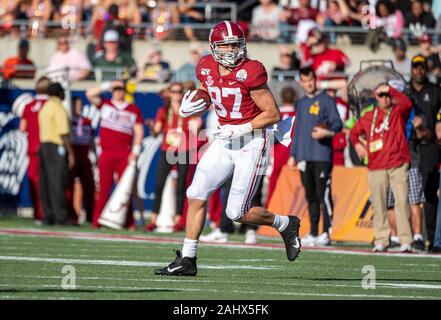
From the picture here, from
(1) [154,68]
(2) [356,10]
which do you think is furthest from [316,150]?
(2) [356,10]

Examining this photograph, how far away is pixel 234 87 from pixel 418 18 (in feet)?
37.4

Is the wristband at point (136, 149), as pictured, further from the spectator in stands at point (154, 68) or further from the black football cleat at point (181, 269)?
the black football cleat at point (181, 269)

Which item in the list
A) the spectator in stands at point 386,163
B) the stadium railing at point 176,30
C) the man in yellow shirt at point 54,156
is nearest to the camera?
the spectator in stands at point 386,163

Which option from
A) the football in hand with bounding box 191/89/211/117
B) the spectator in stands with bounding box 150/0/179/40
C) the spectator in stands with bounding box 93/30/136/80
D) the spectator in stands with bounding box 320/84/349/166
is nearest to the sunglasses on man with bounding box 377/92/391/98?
the spectator in stands with bounding box 320/84/349/166

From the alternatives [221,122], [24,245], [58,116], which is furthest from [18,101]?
[221,122]

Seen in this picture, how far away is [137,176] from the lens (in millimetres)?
17266

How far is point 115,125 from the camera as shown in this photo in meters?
17.0

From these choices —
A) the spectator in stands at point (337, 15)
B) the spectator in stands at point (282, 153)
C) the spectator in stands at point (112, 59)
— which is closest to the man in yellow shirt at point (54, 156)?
the spectator in stands at point (112, 59)

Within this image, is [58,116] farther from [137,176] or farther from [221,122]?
[221,122]

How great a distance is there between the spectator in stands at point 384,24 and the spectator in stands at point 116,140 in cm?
475

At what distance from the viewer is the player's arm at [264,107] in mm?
9898

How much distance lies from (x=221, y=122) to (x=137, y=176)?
7.24m

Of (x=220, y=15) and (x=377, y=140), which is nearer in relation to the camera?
(x=377, y=140)

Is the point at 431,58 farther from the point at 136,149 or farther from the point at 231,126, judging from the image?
the point at 231,126
